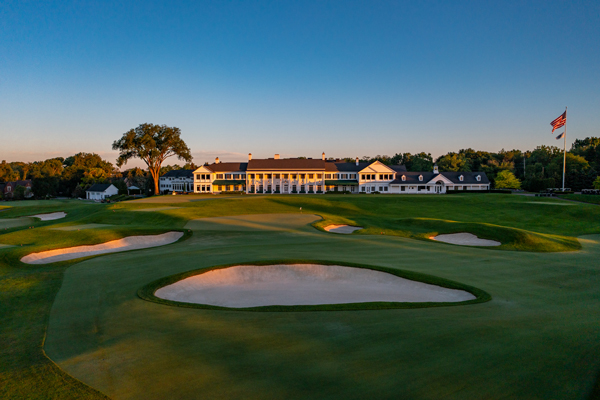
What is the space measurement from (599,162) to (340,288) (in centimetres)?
10407

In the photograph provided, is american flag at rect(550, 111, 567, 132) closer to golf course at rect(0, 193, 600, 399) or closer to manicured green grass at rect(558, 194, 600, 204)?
manicured green grass at rect(558, 194, 600, 204)

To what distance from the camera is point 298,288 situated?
15102 millimetres

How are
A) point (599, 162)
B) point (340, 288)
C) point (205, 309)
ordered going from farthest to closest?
point (599, 162) → point (340, 288) → point (205, 309)

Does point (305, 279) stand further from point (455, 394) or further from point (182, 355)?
point (455, 394)

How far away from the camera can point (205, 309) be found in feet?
35.3

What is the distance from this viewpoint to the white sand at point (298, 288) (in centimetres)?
1337

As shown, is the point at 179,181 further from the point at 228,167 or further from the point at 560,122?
the point at 560,122

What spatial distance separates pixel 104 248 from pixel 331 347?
876 inches

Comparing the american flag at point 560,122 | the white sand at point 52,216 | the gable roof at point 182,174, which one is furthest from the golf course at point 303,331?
the gable roof at point 182,174

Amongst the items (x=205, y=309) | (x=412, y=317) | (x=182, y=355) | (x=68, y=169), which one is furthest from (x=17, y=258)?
(x=68, y=169)

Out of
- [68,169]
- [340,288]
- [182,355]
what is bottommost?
[340,288]

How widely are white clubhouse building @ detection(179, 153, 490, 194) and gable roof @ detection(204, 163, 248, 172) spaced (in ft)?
1.39

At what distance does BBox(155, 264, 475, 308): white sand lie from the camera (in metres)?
13.4

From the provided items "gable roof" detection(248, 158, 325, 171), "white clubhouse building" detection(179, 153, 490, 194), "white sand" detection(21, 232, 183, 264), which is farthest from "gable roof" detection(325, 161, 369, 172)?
"white sand" detection(21, 232, 183, 264)
